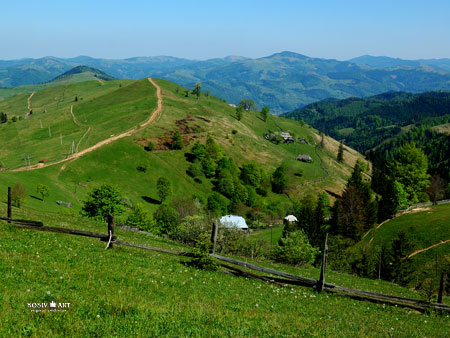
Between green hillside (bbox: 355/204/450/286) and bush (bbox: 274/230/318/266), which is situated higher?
bush (bbox: 274/230/318/266)

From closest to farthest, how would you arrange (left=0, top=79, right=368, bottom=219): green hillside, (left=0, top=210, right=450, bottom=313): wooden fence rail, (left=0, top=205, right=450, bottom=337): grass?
(left=0, top=205, right=450, bottom=337): grass < (left=0, top=210, right=450, bottom=313): wooden fence rail < (left=0, top=79, right=368, bottom=219): green hillside

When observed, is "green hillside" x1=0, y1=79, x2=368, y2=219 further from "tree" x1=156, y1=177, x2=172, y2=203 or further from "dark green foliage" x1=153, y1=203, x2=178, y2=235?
"dark green foliage" x1=153, y1=203, x2=178, y2=235

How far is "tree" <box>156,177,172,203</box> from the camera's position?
116 meters

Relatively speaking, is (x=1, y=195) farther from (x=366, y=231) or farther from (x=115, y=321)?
(x=366, y=231)

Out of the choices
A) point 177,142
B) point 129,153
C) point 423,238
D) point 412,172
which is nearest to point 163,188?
point 129,153

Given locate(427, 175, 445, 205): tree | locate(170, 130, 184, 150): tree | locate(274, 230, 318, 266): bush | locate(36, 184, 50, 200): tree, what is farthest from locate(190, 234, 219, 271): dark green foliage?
locate(170, 130, 184, 150): tree

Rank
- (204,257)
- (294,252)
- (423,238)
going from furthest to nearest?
(423,238)
(294,252)
(204,257)

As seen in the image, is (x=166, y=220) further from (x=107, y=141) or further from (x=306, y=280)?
(x=306, y=280)

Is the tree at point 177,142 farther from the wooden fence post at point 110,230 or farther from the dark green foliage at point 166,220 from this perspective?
the wooden fence post at point 110,230

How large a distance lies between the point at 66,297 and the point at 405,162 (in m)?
130

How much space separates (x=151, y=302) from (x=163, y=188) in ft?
344

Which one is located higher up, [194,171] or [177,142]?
[177,142]

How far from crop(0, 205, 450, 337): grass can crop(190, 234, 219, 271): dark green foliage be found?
903mm

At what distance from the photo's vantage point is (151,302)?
41.4 ft
